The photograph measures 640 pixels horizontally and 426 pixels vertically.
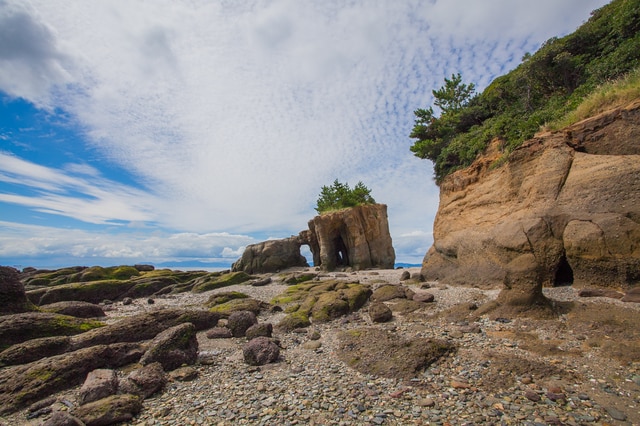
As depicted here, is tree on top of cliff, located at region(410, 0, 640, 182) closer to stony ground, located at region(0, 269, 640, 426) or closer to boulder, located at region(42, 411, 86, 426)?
stony ground, located at region(0, 269, 640, 426)

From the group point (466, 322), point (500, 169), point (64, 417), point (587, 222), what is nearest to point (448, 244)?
point (500, 169)

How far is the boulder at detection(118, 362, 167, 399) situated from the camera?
736 centimetres

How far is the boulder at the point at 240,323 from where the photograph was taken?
12.5m

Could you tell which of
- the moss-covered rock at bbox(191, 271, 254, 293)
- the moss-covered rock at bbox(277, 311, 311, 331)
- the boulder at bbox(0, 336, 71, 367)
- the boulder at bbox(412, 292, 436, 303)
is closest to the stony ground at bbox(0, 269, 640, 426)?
the moss-covered rock at bbox(277, 311, 311, 331)

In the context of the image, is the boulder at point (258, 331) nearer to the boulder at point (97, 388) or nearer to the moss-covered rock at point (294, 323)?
the moss-covered rock at point (294, 323)

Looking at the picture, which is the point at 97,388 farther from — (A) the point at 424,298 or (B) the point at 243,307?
(A) the point at 424,298

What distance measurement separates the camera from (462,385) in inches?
268

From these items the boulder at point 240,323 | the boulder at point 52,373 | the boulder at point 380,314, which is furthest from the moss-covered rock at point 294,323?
the boulder at point 52,373

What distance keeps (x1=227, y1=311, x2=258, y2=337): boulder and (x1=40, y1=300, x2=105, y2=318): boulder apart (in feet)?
32.8

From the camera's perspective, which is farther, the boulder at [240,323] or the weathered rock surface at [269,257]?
the weathered rock surface at [269,257]

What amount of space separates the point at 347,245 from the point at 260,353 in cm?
3314

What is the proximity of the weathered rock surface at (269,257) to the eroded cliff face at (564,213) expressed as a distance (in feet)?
91.5

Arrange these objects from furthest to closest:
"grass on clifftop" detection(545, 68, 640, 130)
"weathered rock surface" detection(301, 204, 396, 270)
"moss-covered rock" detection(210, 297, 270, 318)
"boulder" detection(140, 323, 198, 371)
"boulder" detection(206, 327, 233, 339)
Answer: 1. "weathered rock surface" detection(301, 204, 396, 270)
2. "moss-covered rock" detection(210, 297, 270, 318)
3. "grass on clifftop" detection(545, 68, 640, 130)
4. "boulder" detection(206, 327, 233, 339)
5. "boulder" detection(140, 323, 198, 371)

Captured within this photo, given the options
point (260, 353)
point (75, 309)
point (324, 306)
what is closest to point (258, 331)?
point (260, 353)
